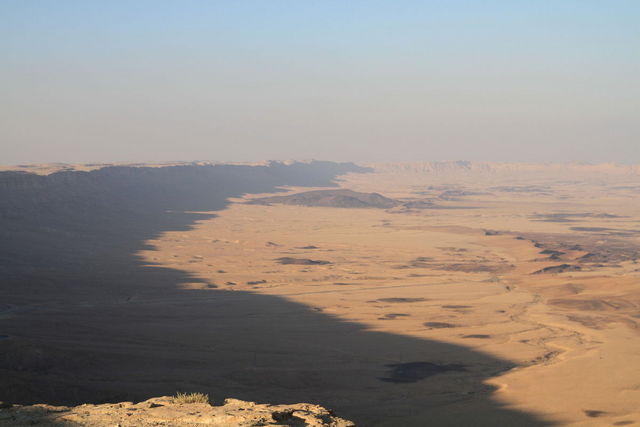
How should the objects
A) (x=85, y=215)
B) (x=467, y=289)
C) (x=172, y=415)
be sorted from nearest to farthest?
(x=172, y=415) → (x=467, y=289) → (x=85, y=215)

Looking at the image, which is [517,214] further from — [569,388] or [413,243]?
[569,388]

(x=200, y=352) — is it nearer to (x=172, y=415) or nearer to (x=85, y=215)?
(x=172, y=415)

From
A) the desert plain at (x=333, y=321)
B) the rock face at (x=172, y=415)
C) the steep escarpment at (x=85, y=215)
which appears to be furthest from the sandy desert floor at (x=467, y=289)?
the rock face at (x=172, y=415)

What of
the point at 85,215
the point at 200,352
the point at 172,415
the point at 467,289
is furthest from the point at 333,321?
the point at 85,215

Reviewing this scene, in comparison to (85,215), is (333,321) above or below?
below

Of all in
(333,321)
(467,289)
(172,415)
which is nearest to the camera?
(172,415)

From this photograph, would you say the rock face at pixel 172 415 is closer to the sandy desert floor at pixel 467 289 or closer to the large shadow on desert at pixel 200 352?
the large shadow on desert at pixel 200 352
